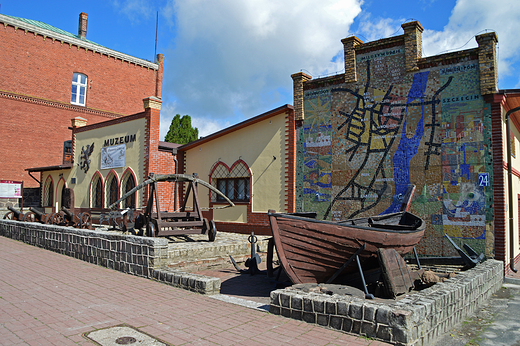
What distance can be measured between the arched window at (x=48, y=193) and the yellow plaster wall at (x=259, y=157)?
1277cm

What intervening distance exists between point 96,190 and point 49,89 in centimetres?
1082

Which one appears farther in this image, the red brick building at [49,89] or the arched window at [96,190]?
the red brick building at [49,89]

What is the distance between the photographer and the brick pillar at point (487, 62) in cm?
1009

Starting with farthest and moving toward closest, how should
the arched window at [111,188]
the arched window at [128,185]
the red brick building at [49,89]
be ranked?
the red brick building at [49,89] < the arched window at [111,188] < the arched window at [128,185]

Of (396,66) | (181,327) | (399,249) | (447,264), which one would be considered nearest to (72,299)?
(181,327)

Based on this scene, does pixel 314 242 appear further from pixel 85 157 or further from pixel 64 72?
pixel 64 72

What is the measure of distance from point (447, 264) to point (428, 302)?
19.9ft

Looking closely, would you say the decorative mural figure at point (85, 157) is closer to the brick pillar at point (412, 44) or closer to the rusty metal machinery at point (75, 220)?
the rusty metal machinery at point (75, 220)

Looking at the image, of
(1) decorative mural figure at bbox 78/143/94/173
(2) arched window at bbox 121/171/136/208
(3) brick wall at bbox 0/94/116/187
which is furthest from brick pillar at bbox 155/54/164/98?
(2) arched window at bbox 121/171/136/208

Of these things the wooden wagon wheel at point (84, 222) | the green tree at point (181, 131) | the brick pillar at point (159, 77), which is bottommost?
the wooden wagon wheel at point (84, 222)

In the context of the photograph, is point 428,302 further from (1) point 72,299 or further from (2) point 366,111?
(2) point 366,111

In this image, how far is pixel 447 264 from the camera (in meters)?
10.1

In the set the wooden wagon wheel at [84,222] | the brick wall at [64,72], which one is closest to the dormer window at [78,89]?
the brick wall at [64,72]

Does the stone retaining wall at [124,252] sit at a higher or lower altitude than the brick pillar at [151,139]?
lower
